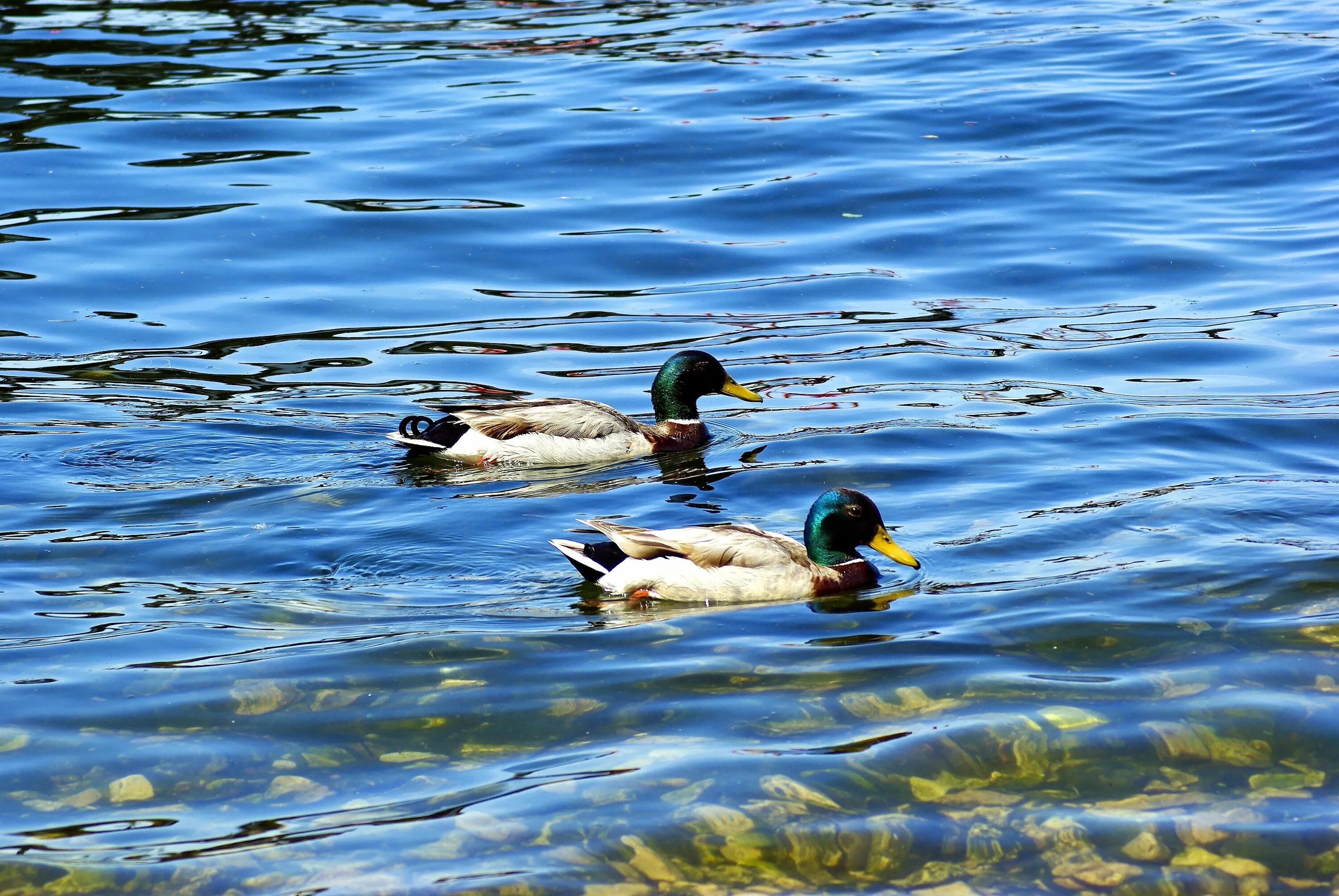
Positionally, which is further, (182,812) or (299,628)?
(299,628)

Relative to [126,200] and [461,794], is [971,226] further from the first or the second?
[461,794]

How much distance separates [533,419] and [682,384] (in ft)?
4.08

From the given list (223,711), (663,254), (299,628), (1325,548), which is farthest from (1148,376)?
(223,711)

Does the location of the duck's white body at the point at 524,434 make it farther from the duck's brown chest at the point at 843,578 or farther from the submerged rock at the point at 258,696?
the submerged rock at the point at 258,696

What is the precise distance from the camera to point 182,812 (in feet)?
18.8

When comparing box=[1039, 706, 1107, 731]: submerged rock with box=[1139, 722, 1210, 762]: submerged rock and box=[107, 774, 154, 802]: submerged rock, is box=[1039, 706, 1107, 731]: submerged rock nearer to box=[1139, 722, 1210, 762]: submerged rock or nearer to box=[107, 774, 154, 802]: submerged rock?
box=[1139, 722, 1210, 762]: submerged rock

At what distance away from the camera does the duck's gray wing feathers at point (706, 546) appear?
8.05m

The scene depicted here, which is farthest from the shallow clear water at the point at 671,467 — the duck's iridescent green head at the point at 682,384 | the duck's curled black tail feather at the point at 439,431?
the duck's iridescent green head at the point at 682,384

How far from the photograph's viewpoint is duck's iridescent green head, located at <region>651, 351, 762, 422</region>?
37.2ft

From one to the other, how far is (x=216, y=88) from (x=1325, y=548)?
1601 centimetres

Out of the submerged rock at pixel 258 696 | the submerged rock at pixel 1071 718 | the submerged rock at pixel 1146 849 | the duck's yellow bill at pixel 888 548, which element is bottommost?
the submerged rock at pixel 1146 849

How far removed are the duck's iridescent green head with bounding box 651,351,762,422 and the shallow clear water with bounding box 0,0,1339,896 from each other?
1.20 feet

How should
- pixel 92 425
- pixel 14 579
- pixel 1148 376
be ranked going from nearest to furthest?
pixel 14 579 → pixel 92 425 → pixel 1148 376

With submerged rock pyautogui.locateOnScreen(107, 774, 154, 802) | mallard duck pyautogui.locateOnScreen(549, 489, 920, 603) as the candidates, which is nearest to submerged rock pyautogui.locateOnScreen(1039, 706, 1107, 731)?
mallard duck pyautogui.locateOnScreen(549, 489, 920, 603)
